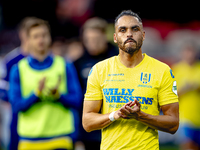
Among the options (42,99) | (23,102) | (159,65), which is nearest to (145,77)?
(159,65)

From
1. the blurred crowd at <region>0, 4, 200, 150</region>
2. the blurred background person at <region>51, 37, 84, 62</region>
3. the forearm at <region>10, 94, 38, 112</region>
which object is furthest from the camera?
the blurred background person at <region>51, 37, 84, 62</region>

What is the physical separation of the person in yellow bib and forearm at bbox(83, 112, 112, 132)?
5.84 ft

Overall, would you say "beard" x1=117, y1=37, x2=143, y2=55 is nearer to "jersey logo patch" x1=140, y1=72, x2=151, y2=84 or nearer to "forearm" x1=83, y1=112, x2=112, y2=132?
"jersey logo patch" x1=140, y1=72, x2=151, y2=84

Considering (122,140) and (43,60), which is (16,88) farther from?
(122,140)

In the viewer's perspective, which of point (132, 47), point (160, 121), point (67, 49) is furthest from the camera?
point (67, 49)

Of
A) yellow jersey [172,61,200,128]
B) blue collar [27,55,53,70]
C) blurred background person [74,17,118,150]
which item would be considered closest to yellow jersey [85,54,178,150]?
blue collar [27,55,53,70]

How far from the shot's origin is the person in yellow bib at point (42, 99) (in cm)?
552

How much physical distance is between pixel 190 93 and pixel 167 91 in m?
5.55

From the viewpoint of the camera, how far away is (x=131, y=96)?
3643 mm

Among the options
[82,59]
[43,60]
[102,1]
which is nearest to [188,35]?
[102,1]

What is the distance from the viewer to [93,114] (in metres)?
3.73

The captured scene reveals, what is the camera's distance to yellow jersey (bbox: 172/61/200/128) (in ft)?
29.4

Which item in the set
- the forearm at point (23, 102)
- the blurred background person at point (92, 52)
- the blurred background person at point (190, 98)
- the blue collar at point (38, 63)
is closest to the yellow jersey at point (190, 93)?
the blurred background person at point (190, 98)

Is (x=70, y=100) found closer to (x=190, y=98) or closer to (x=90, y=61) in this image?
(x=90, y=61)
